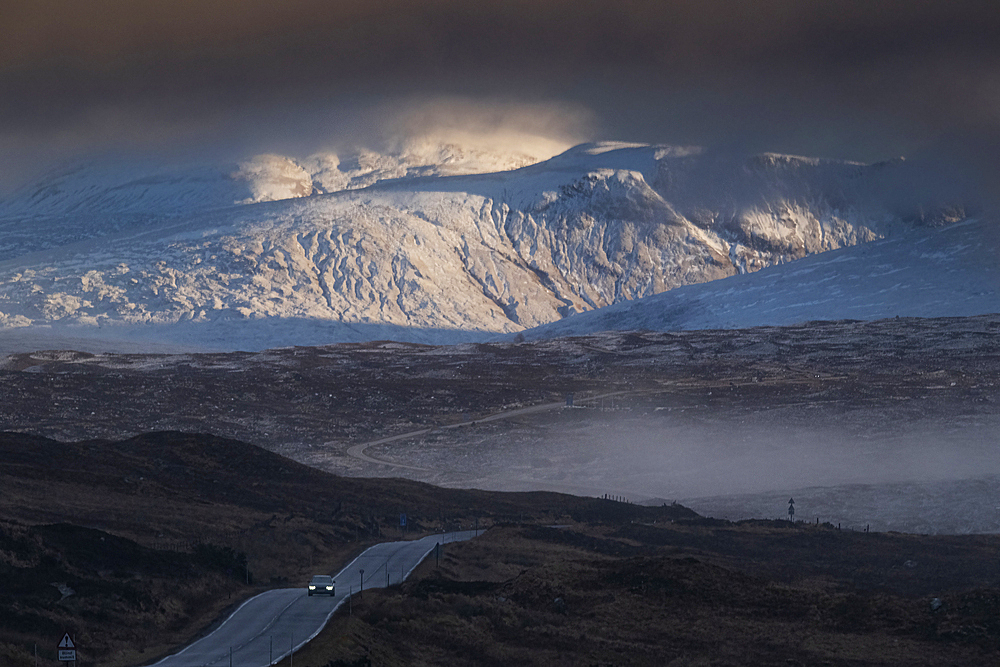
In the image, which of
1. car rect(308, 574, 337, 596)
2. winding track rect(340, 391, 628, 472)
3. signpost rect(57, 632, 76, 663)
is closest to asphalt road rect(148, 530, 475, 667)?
car rect(308, 574, 337, 596)

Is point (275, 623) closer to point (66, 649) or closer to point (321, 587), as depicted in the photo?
point (321, 587)

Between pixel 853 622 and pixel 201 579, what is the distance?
69.6 feet

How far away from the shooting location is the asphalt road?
31.6 metres

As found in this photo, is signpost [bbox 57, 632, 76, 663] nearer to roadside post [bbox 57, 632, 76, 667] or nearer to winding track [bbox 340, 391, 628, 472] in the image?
roadside post [bbox 57, 632, 76, 667]

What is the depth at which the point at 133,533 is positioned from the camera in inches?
2029

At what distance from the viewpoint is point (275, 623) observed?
120 feet

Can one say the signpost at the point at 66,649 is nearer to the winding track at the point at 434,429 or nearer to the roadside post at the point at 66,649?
the roadside post at the point at 66,649

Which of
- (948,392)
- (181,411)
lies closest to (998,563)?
(948,392)

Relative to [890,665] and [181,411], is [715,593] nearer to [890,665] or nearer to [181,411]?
[890,665]

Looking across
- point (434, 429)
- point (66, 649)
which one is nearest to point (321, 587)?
point (66, 649)

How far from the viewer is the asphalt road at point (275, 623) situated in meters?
31.6

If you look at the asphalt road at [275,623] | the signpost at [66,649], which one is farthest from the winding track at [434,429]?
the signpost at [66,649]

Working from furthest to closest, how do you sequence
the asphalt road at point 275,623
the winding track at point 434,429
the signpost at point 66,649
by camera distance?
the winding track at point 434,429
the asphalt road at point 275,623
the signpost at point 66,649

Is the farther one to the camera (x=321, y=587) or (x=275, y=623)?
(x=321, y=587)
